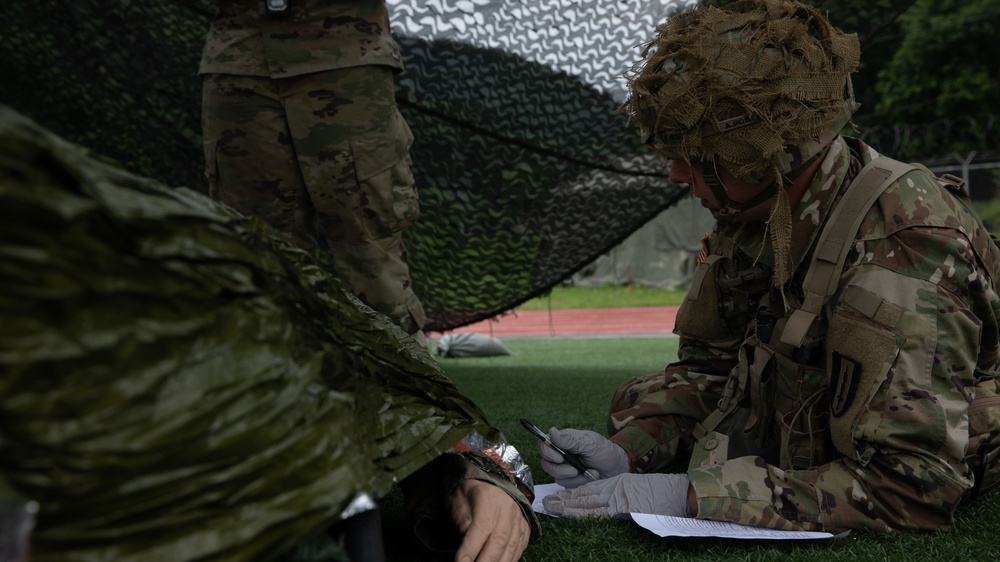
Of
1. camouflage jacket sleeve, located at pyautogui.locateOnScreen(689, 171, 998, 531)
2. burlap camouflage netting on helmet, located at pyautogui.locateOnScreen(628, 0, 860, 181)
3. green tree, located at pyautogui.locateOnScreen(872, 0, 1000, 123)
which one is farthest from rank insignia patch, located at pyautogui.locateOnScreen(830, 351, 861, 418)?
green tree, located at pyautogui.locateOnScreen(872, 0, 1000, 123)

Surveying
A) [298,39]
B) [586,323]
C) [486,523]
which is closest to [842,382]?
[486,523]

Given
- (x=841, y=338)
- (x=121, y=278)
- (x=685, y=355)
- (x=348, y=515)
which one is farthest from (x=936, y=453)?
(x=121, y=278)

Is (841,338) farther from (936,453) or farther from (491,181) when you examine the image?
(491,181)

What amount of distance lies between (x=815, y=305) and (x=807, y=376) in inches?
5.7

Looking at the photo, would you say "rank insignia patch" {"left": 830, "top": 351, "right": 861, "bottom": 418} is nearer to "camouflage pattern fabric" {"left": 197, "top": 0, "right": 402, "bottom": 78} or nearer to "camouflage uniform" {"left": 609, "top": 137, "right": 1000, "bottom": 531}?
"camouflage uniform" {"left": 609, "top": 137, "right": 1000, "bottom": 531}

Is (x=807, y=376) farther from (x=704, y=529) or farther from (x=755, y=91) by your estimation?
(x=755, y=91)

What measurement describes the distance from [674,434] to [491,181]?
178cm

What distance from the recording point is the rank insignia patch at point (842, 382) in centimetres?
156

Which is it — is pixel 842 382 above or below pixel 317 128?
below

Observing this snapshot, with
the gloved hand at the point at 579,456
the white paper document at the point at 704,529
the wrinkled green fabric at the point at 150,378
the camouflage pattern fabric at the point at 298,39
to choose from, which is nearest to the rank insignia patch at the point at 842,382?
the white paper document at the point at 704,529

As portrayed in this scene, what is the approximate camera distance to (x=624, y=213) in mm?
3949

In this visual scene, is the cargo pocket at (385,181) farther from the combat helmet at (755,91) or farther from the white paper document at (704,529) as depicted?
the white paper document at (704,529)

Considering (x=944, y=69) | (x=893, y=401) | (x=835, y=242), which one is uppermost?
(x=944, y=69)

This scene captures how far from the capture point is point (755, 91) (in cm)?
168
